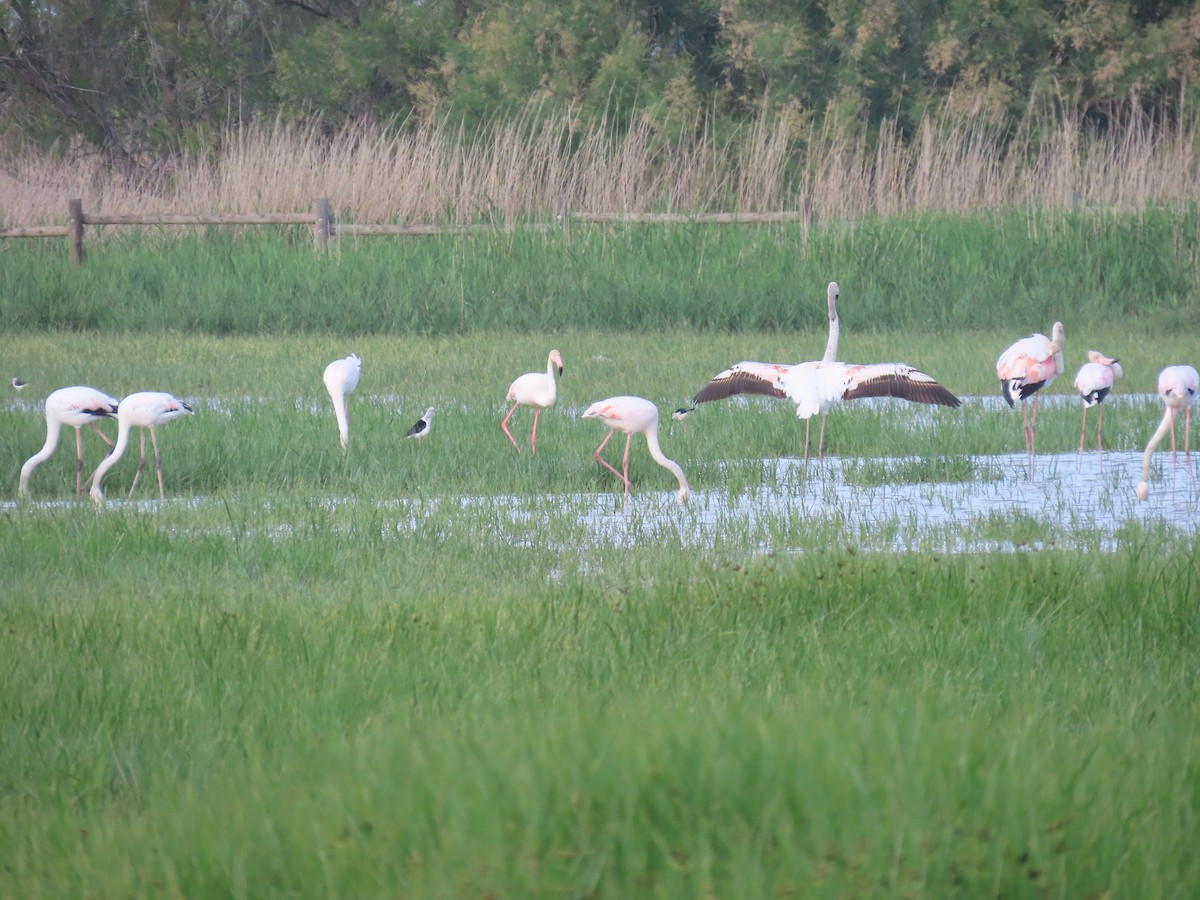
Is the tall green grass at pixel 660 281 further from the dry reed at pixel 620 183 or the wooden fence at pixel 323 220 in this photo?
the dry reed at pixel 620 183

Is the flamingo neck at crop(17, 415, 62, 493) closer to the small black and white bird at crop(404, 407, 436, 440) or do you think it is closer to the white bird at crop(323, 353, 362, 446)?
the white bird at crop(323, 353, 362, 446)

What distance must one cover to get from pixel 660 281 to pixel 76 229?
716cm

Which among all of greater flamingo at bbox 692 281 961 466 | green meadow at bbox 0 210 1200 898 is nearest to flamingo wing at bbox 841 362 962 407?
greater flamingo at bbox 692 281 961 466

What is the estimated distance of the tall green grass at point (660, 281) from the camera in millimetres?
17047

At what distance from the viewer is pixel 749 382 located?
9.43 meters

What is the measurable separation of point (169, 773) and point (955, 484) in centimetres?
596

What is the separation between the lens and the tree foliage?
88.7 feet

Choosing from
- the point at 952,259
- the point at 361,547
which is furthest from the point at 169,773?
the point at 952,259

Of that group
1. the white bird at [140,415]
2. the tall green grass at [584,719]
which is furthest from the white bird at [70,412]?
the tall green grass at [584,719]

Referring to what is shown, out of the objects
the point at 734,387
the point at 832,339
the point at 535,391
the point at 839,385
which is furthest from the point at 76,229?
the point at 839,385

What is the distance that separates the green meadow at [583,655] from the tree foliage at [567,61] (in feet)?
45.7

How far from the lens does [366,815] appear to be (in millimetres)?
3035

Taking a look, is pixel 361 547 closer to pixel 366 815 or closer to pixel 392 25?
pixel 366 815

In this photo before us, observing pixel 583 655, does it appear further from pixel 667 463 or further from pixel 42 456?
pixel 42 456
